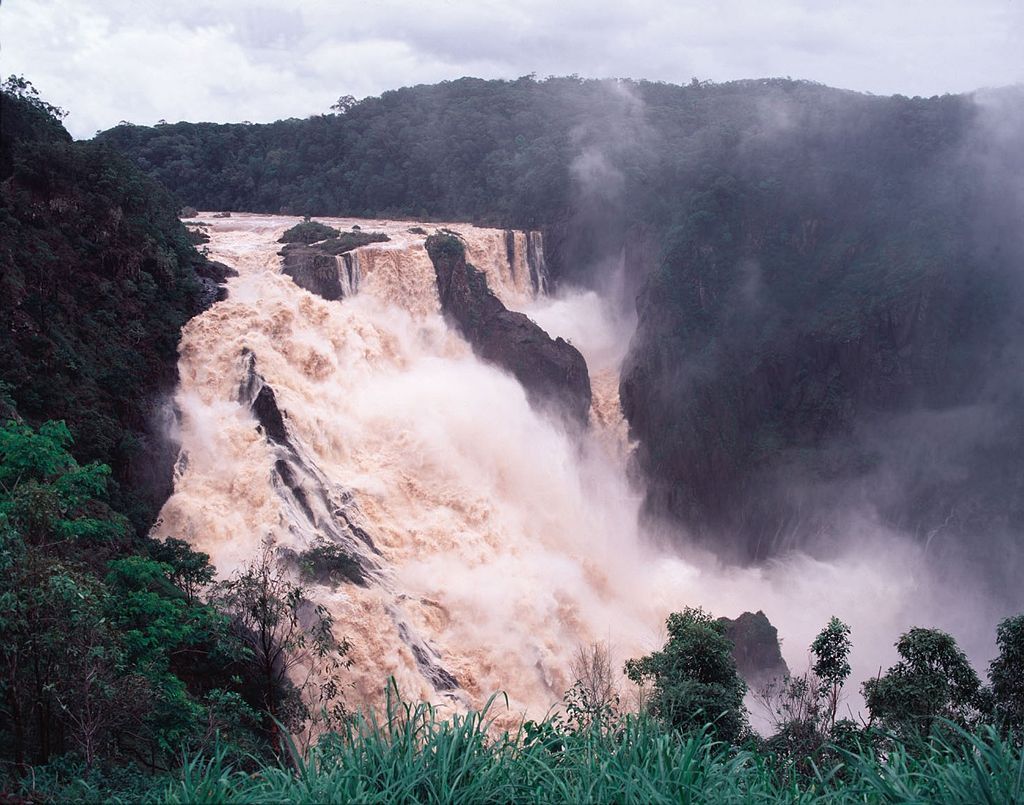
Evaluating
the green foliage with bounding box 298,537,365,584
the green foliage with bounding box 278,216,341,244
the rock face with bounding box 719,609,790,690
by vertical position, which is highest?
the green foliage with bounding box 278,216,341,244

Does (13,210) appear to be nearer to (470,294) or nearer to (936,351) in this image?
(470,294)

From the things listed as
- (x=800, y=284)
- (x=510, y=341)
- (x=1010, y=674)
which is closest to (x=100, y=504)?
(x=1010, y=674)

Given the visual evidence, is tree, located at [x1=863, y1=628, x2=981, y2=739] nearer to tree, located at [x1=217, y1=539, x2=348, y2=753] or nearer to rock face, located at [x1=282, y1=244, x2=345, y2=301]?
tree, located at [x1=217, y1=539, x2=348, y2=753]

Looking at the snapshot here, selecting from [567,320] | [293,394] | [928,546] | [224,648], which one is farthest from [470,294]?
[224,648]

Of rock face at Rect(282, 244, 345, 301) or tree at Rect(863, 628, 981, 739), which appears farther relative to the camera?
rock face at Rect(282, 244, 345, 301)

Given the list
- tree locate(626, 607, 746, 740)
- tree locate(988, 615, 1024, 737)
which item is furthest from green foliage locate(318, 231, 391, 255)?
tree locate(988, 615, 1024, 737)

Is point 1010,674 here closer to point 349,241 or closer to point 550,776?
point 550,776

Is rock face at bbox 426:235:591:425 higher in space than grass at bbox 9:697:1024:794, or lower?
lower
